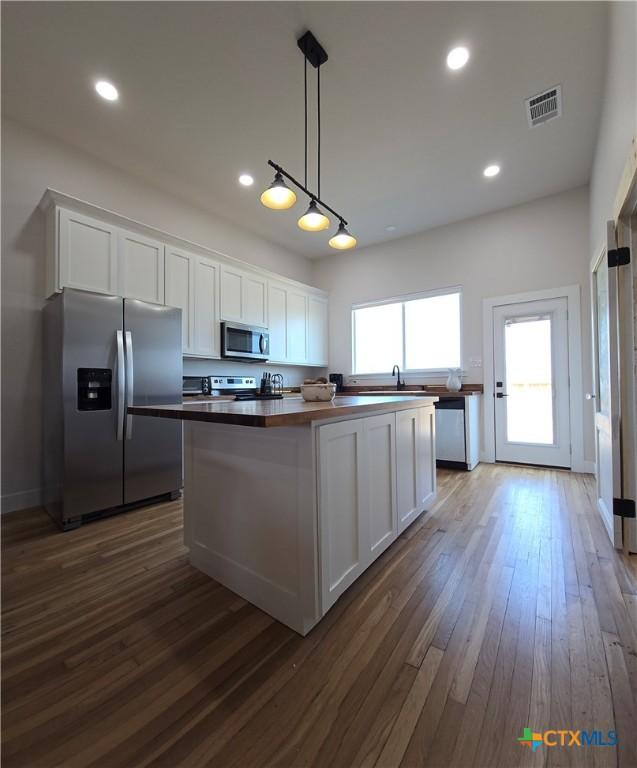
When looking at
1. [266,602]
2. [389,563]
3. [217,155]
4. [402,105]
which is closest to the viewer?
[266,602]

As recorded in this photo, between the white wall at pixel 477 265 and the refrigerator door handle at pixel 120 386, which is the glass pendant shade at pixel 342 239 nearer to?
the refrigerator door handle at pixel 120 386

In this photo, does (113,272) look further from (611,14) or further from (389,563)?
(611,14)

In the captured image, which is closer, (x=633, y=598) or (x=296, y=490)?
(x=296, y=490)

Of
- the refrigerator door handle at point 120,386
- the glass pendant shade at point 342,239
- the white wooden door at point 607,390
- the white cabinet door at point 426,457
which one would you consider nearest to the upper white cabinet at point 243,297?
the refrigerator door handle at point 120,386

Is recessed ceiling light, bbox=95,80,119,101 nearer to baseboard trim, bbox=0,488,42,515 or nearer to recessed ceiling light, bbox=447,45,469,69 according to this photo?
recessed ceiling light, bbox=447,45,469,69

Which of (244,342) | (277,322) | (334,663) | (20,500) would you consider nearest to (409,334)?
(277,322)

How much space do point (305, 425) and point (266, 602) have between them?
2.84 feet

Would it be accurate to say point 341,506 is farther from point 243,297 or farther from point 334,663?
point 243,297

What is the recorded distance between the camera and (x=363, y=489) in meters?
1.63

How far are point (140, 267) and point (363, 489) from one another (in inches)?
114

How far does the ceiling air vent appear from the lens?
2.48 m

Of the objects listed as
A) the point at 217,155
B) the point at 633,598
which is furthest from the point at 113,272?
the point at 633,598

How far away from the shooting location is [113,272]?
112 inches

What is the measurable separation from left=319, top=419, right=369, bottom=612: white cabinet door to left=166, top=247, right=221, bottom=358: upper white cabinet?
259 centimetres
